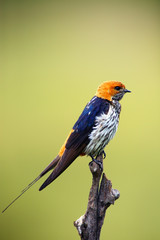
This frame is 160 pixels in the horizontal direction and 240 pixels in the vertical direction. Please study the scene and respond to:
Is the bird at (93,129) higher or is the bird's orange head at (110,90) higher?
the bird's orange head at (110,90)

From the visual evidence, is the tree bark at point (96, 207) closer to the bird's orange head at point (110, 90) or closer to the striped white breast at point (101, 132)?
the striped white breast at point (101, 132)

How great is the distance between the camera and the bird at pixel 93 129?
2.65 metres

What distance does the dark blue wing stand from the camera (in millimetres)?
2687

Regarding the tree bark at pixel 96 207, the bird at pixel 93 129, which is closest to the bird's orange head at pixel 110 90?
the bird at pixel 93 129

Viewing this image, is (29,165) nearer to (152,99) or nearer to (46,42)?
(152,99)

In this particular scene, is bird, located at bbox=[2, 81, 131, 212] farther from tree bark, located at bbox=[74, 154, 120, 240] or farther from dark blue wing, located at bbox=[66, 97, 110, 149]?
tree bark, located at bbox=[74, 154, 120, 240]

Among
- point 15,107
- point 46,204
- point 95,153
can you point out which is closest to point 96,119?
point 95,153

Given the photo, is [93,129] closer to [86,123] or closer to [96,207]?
[86,123]

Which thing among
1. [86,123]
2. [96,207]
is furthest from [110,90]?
[96,207]

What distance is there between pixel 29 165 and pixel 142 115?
1512 millimetres

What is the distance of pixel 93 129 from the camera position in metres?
2.77

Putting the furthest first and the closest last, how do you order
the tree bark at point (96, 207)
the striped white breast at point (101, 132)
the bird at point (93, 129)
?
the striped white breast at point (101, 132) → the bird at point (93, 129) → the tree bark at point (96, 207)

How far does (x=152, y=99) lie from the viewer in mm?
5266

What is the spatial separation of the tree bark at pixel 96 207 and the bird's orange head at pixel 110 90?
58 cm
